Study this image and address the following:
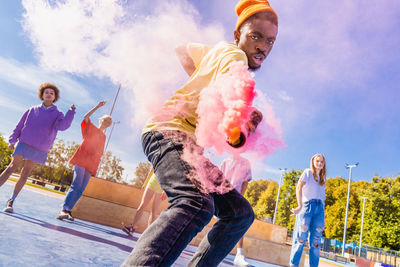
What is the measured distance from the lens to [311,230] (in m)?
4.21

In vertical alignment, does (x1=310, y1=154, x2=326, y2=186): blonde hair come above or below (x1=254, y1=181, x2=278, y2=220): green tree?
below

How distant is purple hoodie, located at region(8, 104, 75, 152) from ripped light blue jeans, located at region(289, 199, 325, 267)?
426cm

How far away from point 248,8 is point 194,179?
3.97 feet

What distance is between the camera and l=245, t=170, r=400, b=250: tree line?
31381 mm

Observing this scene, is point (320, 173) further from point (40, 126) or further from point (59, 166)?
point (59, 166)

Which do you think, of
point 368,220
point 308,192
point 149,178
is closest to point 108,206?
point 149,178

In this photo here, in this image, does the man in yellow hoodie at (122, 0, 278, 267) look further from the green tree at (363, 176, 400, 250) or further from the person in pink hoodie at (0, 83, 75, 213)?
the green tree at (363, 176, 400, 250)

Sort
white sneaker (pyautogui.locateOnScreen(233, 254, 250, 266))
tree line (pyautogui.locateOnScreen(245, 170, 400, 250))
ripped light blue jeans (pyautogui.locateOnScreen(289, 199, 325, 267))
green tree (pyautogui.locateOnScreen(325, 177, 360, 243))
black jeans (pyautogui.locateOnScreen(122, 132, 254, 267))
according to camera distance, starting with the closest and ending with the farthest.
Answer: black jeans (pyautogui.locateOnScreen(122, 132, 254, 267))
ripped light blue jeans (pyautogui.locateOnScreen(289, 199, 325, 267))
white sneaker (pyautogui.locateOnScreen(233, 254, 250, 266))
tree line (pyautogui.locateOnScreen(245, 170, 400, 250))
green tree (pyautogui.locateOnScreen(325, 177, 360, 243))

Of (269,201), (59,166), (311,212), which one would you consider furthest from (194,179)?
(269,201)

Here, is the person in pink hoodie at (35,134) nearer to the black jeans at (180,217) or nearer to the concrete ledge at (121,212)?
the concrete ledge at (121,212)

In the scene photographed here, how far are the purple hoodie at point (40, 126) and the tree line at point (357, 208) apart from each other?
29094mm

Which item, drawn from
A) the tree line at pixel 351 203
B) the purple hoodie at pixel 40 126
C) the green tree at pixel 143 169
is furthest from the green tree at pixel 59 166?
the purple hoodie at pixel 40 126

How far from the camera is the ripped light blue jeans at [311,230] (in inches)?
160

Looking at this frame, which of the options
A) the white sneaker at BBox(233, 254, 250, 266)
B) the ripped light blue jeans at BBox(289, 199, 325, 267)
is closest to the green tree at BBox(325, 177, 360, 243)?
the ripped light blue jeans at BBox(289, 199, 325, 267)
